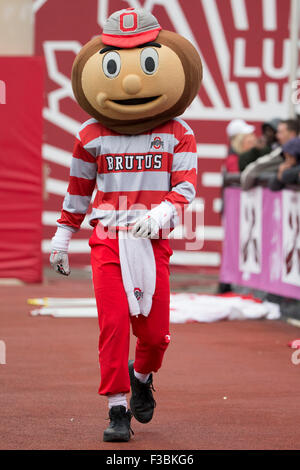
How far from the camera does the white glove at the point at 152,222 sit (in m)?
4.37

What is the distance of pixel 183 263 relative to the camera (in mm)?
14570

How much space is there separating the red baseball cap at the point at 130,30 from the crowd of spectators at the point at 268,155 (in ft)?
14.5

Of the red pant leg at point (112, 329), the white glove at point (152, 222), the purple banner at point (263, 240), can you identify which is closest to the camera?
the white glove at point (152, 222)

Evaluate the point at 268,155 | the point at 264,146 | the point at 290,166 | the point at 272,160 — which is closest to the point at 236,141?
the point at 264,146

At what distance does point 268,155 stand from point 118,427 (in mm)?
6275

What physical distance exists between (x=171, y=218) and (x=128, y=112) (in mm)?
527

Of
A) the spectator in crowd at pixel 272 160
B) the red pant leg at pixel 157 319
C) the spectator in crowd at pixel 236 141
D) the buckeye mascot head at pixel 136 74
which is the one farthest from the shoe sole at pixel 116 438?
the spectator in crowd at pixel 236 141

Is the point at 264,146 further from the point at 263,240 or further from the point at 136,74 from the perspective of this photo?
the point at 136,74

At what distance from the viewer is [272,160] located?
10133 mm

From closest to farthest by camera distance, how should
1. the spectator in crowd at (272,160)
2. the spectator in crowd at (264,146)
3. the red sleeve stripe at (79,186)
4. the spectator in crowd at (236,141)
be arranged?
the red sleeve stripe at (79,186), the spectator in crowd at (272,160), the spectator in crowd at (264,146), the spectator in crowd at (236,141)

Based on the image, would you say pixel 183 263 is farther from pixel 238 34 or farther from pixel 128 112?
pixel 128 112

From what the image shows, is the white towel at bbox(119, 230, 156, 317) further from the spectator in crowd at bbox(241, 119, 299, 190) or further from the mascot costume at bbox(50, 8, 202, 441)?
the spectator in crowd at bbox(241, 119, 299, 190)

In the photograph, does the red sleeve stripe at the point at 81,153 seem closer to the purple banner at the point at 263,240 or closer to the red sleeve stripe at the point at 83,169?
the red sleeve stripe at the point at 83,169

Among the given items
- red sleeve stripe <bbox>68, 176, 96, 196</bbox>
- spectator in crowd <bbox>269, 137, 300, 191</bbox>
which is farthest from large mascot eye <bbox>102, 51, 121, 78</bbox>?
spectator in crowd <bbox>269, 137, 300, 191</bbox>
